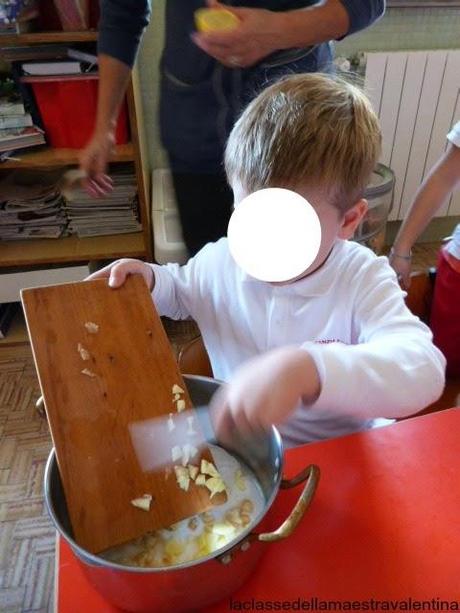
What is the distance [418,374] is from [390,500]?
0.13m

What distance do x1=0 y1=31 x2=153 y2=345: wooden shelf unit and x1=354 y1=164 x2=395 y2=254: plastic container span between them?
0.68m

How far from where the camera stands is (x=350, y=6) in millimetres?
704

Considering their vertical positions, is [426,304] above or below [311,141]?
below

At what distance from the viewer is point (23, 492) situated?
1207 mm

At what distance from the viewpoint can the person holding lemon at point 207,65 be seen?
0.69 metres

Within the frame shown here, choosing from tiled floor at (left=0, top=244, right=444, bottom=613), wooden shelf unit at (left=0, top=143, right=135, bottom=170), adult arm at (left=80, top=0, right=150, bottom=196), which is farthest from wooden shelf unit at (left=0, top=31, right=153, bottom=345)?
adult arm at (left=80, top=0, right=150, bottom=196)

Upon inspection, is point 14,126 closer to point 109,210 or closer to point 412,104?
point 109,210

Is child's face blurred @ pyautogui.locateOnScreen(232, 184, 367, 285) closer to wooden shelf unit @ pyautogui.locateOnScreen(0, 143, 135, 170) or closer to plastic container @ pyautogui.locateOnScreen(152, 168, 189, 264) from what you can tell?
plastic container @ pyautogui.locateOnScreen(152, 168, 189, 264)

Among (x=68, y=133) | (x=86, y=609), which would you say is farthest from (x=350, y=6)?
(x=68, y=133)

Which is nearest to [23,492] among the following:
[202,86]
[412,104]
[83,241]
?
[83,241]

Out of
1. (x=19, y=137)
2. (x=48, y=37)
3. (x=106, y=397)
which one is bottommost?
(x=19, y=137)

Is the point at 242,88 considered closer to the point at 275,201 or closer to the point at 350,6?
the point at 350,6

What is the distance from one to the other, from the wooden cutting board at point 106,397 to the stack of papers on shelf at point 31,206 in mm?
1105

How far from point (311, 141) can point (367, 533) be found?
413 mm
